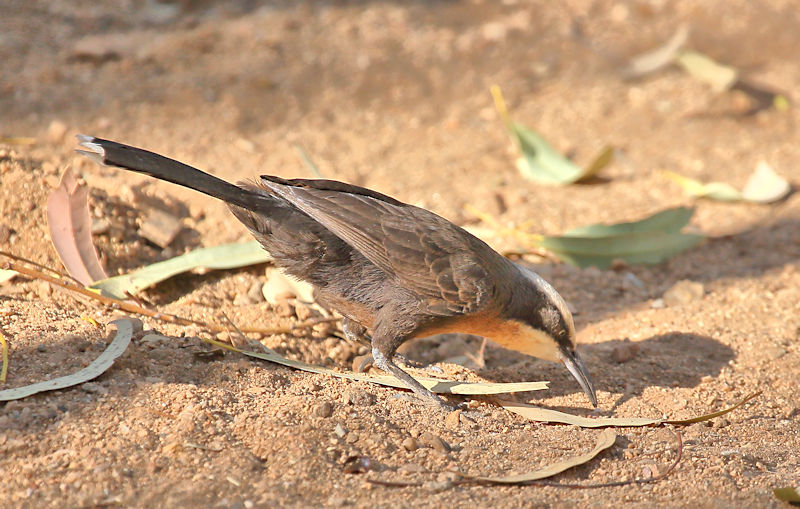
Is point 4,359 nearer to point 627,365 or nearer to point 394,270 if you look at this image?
point 394,270

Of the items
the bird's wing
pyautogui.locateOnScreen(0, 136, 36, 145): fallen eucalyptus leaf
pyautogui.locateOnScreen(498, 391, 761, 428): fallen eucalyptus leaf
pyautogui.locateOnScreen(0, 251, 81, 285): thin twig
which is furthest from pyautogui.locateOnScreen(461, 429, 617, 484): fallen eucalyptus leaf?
pyautogui.locateOnScreen(0, 136, 36, 145): fallen eucalyptus leaf

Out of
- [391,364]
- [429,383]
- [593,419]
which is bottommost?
[593,419]

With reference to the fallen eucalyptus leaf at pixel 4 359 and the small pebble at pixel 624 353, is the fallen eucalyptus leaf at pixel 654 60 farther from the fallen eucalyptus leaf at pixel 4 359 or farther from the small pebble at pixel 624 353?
the fallen eucalyptus leaf at pixel 4 359

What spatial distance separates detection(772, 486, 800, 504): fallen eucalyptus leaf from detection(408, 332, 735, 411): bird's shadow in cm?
103

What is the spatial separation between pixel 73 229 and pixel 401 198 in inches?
96.2

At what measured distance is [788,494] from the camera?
3033 mm

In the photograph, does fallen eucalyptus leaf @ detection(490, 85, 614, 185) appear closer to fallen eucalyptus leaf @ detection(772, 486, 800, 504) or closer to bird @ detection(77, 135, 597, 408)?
bird @ detection(77, 135, 597, 408)

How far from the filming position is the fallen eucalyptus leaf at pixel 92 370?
10.6 feet

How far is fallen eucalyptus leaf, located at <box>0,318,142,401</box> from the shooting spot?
324cm

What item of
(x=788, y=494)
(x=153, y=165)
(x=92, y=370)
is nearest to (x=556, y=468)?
(x=788, y=494)

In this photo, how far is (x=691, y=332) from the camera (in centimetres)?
464

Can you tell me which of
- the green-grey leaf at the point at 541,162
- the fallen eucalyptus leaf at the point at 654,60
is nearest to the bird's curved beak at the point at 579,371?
the green-grey leaf at the point at 541,162

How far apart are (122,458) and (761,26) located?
26.3ft

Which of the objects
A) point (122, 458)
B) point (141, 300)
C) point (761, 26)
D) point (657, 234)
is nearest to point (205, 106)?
point (141, 300)
